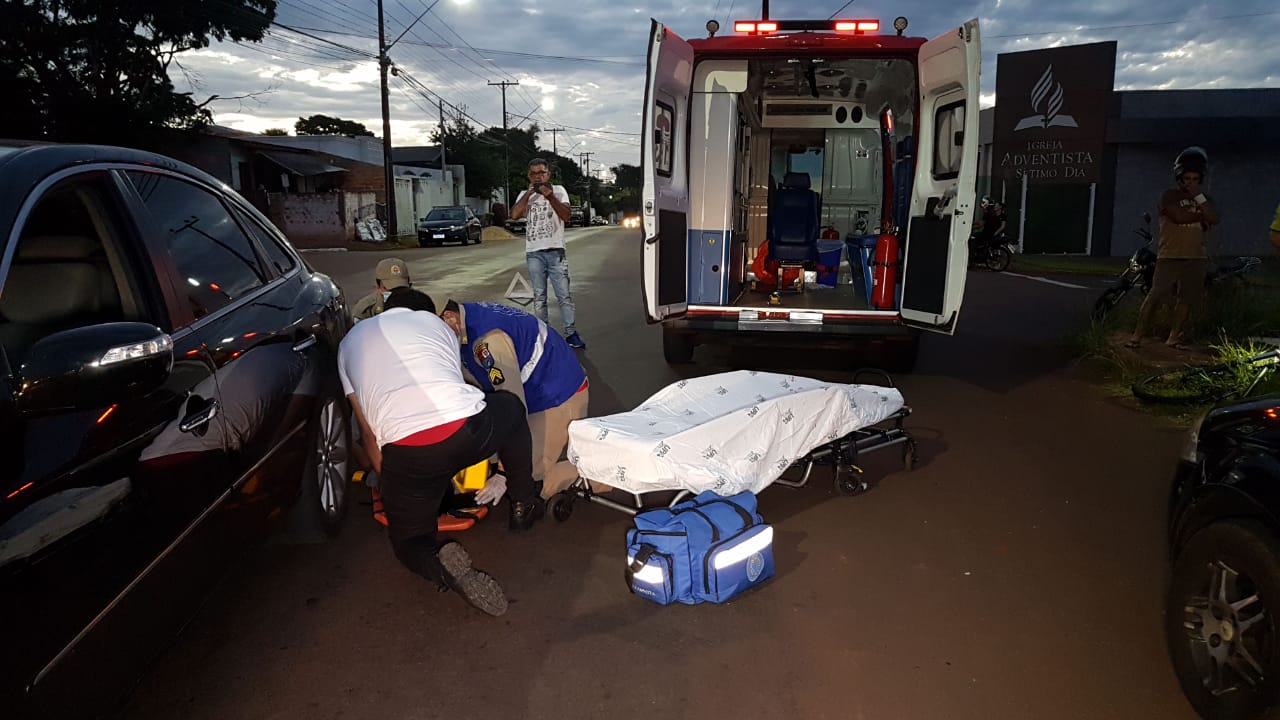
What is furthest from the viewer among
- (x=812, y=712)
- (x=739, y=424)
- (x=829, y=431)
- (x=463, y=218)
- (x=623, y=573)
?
(x=463, y=218)

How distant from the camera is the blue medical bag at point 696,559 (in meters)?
3.37

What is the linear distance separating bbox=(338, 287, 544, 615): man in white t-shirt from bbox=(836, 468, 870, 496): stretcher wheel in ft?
6.36

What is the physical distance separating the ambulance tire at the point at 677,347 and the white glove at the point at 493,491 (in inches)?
146

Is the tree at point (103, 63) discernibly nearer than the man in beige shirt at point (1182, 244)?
No

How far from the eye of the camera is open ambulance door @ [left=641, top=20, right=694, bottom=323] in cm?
645

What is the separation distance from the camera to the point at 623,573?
12.3 feet

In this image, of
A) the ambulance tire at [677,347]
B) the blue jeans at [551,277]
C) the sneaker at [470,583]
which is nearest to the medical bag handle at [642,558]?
the sneaker at [470,583]

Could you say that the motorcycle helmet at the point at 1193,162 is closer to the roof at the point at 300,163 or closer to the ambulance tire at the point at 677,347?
the ambulance tire at the point at 677,347

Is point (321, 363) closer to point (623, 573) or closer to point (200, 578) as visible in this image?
point (200, 578)

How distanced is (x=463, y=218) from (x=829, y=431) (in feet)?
96.4

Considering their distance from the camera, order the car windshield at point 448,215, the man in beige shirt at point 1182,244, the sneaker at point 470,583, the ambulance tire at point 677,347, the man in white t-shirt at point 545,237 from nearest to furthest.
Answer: the sneaker at point 470,583 → the man in beige shirt at point 1182,244 → the ambulance tire at point 677,347 → the man in white t-shirt at point 545,237 → the car windshield at point 448,215

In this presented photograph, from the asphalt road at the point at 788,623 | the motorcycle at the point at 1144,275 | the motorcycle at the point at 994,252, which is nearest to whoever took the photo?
the asphalt road at the point at 788,623

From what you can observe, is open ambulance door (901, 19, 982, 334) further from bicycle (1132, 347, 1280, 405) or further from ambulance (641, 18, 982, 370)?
bicycle (1132, 347, 1280, 405)

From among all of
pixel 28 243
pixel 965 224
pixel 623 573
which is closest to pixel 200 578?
pixel 28 243
